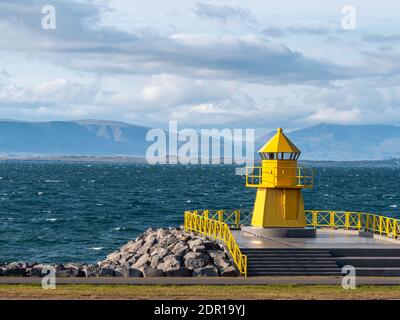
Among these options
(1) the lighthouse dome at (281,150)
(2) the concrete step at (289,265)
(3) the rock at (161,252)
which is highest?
(1) the lighthouse dome at (281,150)

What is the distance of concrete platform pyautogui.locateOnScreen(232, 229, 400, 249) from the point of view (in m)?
36.0

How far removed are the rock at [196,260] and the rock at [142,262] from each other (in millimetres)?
3297

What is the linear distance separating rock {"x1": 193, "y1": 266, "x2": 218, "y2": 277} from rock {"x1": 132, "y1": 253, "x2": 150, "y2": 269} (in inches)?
188

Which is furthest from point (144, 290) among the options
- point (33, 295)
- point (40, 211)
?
point (40, 211)

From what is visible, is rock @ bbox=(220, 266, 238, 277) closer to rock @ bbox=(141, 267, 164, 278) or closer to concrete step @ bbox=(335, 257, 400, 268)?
rock @ bbox=(141, 267, 164, 278)

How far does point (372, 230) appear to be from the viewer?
4444 centimetres

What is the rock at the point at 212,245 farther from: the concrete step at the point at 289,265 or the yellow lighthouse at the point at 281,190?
the yellow lighthouse at the point at 281,190

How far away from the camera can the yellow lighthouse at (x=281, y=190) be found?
40.6 metres

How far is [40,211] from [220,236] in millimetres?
58902

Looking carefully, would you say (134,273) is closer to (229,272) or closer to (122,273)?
(122,273)

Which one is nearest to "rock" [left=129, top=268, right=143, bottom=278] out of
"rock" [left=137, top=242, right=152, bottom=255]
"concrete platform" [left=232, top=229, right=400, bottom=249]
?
"concrete platform" [left=232, top=229, right=400, bottom=249]

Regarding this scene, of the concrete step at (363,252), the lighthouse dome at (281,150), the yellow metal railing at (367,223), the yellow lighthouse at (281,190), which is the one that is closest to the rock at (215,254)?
the concrete step at (363,252)

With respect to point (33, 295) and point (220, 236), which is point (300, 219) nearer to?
point (220, 236)
